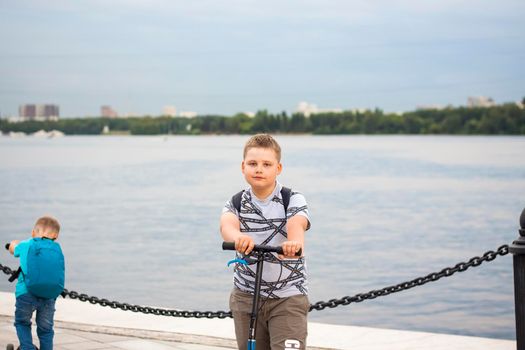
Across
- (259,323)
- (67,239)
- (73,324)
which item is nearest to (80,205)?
(67,239)

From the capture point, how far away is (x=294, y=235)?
14.7 feet

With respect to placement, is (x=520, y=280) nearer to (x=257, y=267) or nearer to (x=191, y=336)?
(x=257, y=267)

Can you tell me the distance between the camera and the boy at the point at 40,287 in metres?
6.23

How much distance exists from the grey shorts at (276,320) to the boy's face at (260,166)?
527mm

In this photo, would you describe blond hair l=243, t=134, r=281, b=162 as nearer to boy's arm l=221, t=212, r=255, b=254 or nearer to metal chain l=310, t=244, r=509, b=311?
boy's arm l=221, t=212, r=255, b=254

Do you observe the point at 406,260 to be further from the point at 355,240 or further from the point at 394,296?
the point at 394,296

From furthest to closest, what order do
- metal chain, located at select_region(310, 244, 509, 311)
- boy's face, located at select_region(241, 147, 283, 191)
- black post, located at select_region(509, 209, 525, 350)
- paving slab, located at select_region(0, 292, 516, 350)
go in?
1. paving slab, located at select_region(0, 292, 516, 350)
2. metal chain, located at select_region(310, 244, 509, 311)
3. black post, located at select_region(509, 209, 525, 350)
4. boy's face, located at select_region(241, 147, 283, 191)

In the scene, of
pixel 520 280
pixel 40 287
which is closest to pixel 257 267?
pixel 520 280

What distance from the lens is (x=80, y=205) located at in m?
47.3

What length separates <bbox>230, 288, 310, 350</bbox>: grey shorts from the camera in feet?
15.1

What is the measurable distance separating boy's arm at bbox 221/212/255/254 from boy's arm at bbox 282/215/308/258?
148 millimetres

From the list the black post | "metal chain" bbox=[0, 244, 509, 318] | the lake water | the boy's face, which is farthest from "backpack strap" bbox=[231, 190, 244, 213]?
the lake water

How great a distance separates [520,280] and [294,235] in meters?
1.79

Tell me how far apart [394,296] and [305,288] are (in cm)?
1373
